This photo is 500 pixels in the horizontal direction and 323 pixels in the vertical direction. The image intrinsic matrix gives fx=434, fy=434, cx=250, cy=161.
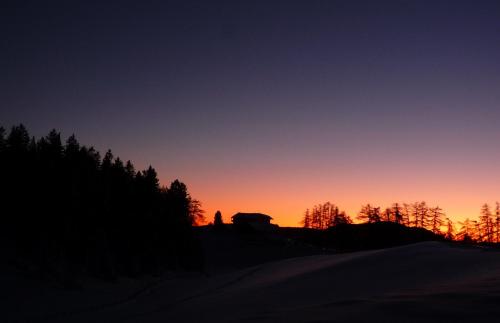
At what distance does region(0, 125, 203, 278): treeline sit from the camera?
2952 cm

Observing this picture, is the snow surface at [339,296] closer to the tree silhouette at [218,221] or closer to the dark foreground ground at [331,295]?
the dark foreground ground at [331,295]

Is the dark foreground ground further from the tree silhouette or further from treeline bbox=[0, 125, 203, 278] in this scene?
the tree silhouette

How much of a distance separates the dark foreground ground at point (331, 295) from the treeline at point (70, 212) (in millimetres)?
3168

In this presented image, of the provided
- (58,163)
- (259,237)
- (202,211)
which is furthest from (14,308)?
(202,211)

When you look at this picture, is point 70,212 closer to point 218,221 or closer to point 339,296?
point 339,296

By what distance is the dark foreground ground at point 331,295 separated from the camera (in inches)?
191

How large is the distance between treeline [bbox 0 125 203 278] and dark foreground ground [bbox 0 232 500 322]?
3168 mm

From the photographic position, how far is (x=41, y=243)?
29.2m

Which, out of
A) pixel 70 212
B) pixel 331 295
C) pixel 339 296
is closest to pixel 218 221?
pixel 70 212

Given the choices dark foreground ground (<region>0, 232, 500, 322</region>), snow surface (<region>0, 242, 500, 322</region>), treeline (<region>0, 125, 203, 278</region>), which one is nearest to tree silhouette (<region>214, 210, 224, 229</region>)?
treeline (<region>0, 125, 203, 278</region>)

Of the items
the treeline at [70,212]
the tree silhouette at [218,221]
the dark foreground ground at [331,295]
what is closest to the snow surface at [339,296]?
the dark foreground ground at [331,295]

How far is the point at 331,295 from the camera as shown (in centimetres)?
917

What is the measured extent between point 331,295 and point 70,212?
90.6 feet

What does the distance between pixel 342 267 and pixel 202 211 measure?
75.3 meters
